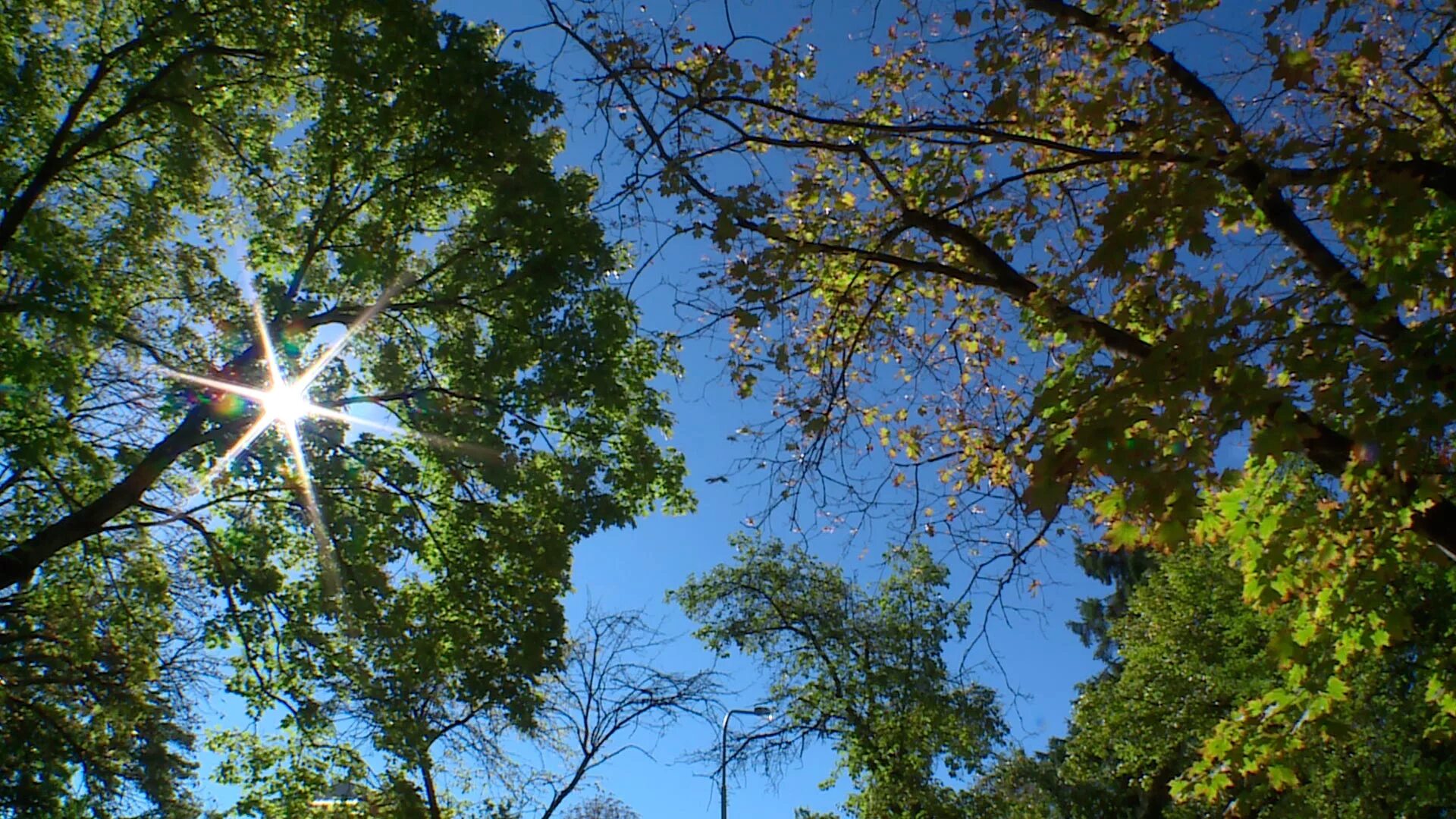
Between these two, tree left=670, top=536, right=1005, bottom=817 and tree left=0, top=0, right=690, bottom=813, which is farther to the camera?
tree left=670, top=536, right=1005, bottom=817

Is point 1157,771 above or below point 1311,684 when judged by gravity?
above

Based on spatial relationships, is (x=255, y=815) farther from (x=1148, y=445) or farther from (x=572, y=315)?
(x=1148, y=445)

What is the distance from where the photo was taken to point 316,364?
936cm

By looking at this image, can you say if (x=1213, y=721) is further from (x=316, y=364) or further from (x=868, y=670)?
(x=316, y=364)

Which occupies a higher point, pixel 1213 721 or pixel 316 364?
pixel 316 364

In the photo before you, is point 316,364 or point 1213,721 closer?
point 316,364

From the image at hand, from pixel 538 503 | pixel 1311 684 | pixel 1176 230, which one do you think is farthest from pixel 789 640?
pixel 1176 230

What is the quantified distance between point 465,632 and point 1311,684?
7.35 m

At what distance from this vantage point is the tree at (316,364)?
29.2 ft

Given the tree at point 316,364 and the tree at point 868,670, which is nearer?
the tree at point 316,364

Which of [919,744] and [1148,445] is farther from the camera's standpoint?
[919,744]

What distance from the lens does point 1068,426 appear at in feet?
11.7

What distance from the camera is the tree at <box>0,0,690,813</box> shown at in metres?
8.89

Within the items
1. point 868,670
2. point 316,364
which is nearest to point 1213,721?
point 868,670
